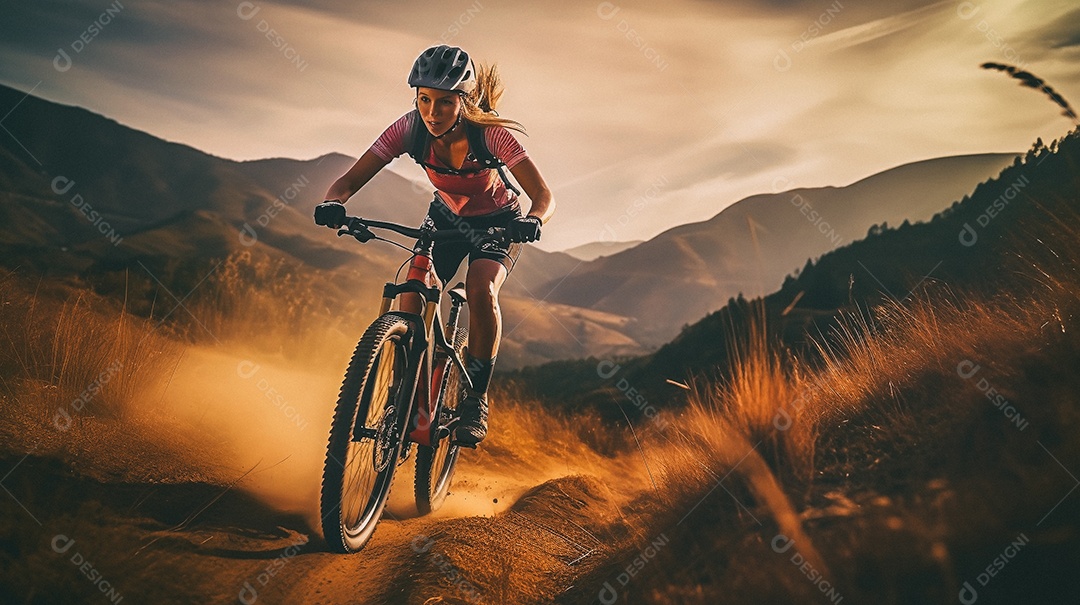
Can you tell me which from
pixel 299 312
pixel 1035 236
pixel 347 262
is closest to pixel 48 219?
pixel 347 262

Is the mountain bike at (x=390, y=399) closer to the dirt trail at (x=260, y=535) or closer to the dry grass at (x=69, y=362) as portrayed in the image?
the dirt trail at (x=260, y=535)

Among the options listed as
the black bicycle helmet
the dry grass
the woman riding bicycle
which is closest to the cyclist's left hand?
the woman riding bicycle

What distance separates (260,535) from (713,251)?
174 m

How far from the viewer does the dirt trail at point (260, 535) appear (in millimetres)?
3158

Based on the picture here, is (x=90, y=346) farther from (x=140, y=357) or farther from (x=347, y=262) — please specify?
(x=347, y=262)

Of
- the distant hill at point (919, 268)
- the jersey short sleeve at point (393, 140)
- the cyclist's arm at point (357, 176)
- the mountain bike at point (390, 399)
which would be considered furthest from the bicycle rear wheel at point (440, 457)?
the distant hill at point (919, 268)

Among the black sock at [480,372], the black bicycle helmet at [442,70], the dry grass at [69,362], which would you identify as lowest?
the black sock at [480,372]

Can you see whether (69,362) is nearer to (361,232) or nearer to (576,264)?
(361,232)

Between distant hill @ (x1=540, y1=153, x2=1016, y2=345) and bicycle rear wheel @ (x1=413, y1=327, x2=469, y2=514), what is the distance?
375 feet

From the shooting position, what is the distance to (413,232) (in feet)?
14.1

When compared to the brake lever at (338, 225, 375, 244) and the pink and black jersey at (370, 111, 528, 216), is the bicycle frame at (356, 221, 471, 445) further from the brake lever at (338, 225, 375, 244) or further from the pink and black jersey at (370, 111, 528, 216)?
the pink and black jersey at (370, 111, 528, 216)

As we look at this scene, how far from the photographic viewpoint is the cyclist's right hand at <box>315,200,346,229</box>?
13.6ft

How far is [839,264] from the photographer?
736 inches

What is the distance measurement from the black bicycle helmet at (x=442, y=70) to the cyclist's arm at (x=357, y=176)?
2.30 feet
